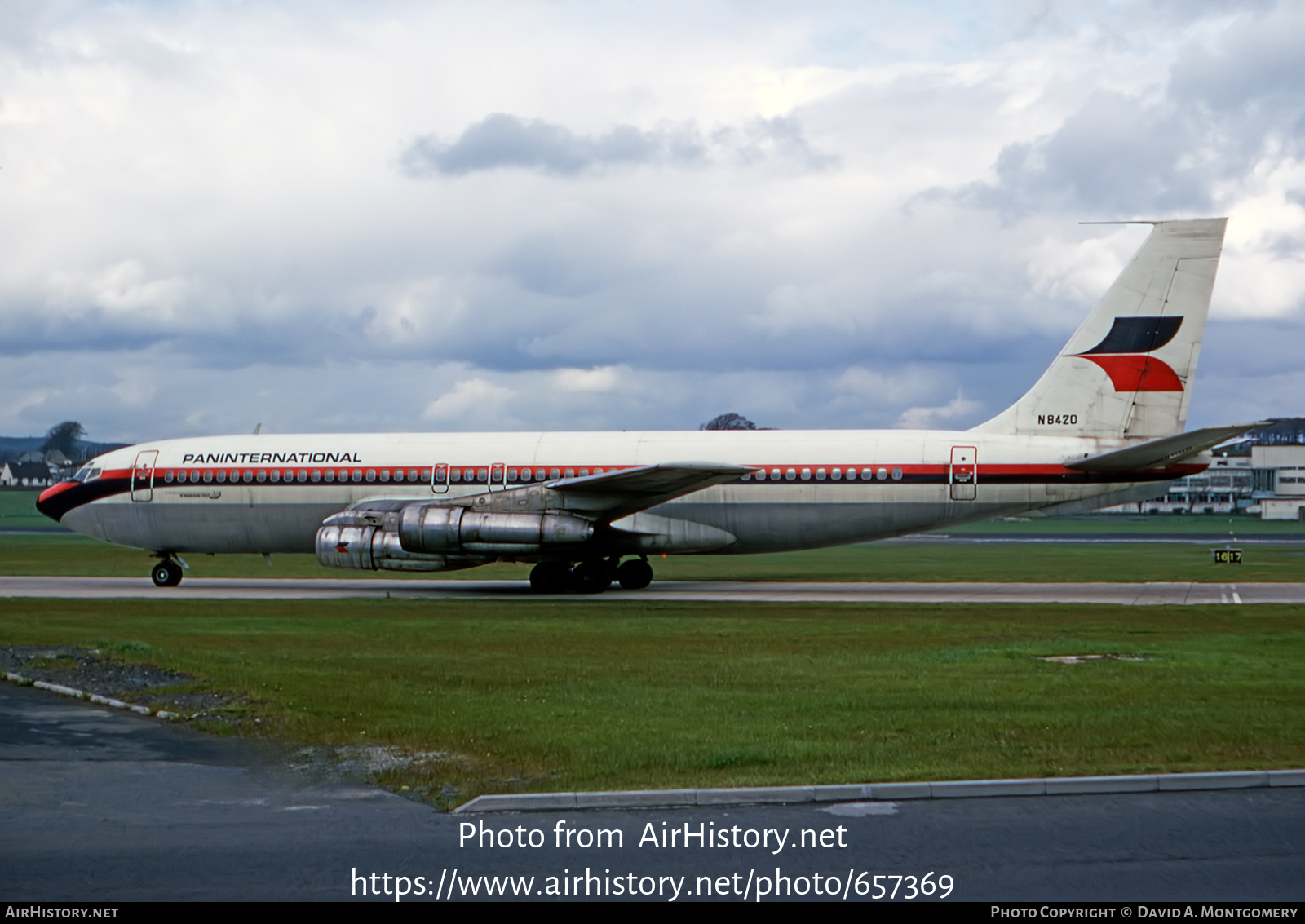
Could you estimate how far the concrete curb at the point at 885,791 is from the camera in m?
8.90

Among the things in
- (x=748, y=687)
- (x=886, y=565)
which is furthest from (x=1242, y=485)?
(x=748, y=687)

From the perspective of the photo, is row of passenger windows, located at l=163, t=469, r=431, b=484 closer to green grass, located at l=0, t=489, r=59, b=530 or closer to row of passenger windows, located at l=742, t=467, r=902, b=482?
row of passenger windows, located at l=742, t=467, r=902, b=482

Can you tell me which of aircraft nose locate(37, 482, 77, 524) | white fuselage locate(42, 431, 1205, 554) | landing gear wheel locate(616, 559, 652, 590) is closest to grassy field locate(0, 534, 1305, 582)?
aircraft nose locate(37, 482, 77, 524)

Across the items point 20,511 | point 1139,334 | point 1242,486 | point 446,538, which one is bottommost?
point 446,538

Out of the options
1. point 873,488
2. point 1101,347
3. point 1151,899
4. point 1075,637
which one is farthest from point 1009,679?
point 1101,347

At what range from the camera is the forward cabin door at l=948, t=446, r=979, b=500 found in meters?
29.5

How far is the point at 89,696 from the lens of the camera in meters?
14.4

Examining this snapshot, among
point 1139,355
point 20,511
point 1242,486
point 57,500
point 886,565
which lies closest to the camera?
point 1139,355

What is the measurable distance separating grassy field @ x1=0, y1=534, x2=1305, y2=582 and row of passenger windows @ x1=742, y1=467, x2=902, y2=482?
6567 millimetres

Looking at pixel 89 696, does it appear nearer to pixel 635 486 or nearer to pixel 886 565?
pixel 635 486

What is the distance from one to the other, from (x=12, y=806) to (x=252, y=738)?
114 inches

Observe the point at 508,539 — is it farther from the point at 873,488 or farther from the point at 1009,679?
the point at 1009,679

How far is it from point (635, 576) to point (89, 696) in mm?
19212

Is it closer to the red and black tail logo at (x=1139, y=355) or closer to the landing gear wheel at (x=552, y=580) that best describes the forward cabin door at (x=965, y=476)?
the red and black tail logo at (x=1139, y=355)
